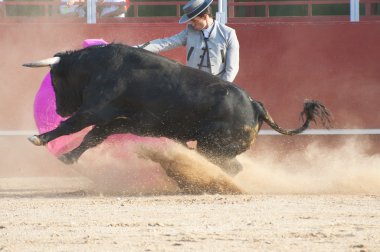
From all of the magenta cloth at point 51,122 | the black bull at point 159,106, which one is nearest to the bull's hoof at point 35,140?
the black bull at point 159,106

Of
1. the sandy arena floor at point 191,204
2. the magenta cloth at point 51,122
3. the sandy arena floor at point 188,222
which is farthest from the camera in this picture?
the magenta cloth at point 51,122

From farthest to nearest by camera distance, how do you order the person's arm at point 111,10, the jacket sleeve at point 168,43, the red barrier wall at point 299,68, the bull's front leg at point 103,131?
the person's arm at point 111,10 < the red barrier wall at point 299,68 < the jacket sleeve at point 168,43 < the bull's front leg at point 103,131

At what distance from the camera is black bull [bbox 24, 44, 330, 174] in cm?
750

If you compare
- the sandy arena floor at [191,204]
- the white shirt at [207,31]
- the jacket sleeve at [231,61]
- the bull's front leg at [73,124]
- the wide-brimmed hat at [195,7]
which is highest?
the wide-brimmed hat at [195,7]

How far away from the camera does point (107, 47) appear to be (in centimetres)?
776

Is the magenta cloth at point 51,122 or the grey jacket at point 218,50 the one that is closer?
the grey jacket at point 218,50

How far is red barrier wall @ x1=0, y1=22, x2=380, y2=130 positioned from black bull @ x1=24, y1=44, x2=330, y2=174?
7.23 ft

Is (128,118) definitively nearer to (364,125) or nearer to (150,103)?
(150,103)

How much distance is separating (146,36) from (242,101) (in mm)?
2660

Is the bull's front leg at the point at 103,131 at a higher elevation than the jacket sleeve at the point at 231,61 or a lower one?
lower

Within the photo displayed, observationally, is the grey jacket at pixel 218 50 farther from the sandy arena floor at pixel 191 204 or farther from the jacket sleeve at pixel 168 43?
the sandy arena floor at pixel 191 204

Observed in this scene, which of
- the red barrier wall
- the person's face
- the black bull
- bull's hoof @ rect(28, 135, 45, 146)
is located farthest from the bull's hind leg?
the red barrier wall

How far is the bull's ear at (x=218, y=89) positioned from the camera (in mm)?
Answer: 7477

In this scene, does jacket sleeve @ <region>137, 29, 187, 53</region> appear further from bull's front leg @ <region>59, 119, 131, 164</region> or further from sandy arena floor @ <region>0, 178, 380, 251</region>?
sandy arena floor @ <region>0, 178, 380, 251</region>
